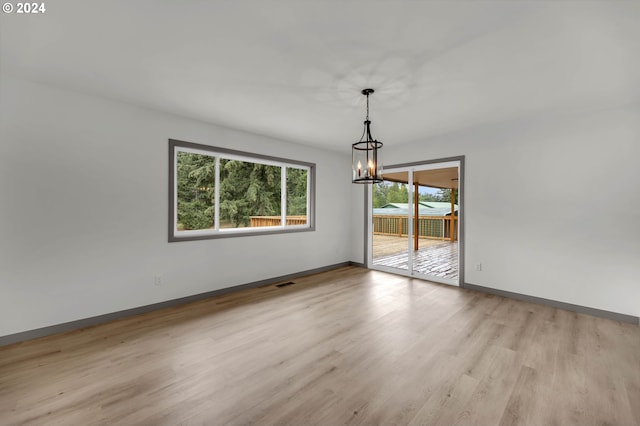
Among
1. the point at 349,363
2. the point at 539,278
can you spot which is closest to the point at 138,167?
the point at 349,363

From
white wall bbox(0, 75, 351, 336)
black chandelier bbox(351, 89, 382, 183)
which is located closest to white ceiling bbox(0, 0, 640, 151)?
white wall bbox(0, 75, 351, 336)

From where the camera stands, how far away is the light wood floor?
1.78 meters

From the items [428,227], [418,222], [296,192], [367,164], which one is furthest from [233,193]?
[428,227]

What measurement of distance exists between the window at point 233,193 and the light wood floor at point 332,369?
1.30 meters

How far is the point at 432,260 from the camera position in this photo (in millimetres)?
5906

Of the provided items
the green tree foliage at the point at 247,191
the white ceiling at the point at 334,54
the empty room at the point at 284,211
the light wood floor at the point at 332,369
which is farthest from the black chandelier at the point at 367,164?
the green tree foliage at the point at 247,191

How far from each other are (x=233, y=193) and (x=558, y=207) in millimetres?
4685

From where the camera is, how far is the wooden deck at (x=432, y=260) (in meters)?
5.28

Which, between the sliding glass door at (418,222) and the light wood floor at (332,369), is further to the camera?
the sliding glass door at (418,222)

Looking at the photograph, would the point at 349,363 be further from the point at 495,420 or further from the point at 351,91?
the point at 351,91

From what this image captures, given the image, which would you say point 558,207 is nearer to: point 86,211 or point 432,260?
point 432,260

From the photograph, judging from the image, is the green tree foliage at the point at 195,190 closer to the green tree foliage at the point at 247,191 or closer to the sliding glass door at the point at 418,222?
the green tree foliage at the point at 247,191

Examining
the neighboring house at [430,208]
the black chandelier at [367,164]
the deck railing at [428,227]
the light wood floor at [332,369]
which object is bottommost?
the light wood floor at [332,369]

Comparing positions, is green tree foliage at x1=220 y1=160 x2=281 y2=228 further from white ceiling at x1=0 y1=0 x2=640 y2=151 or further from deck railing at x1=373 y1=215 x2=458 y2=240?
deck railing at x1=373 y1=215 x2=458 y2=240
